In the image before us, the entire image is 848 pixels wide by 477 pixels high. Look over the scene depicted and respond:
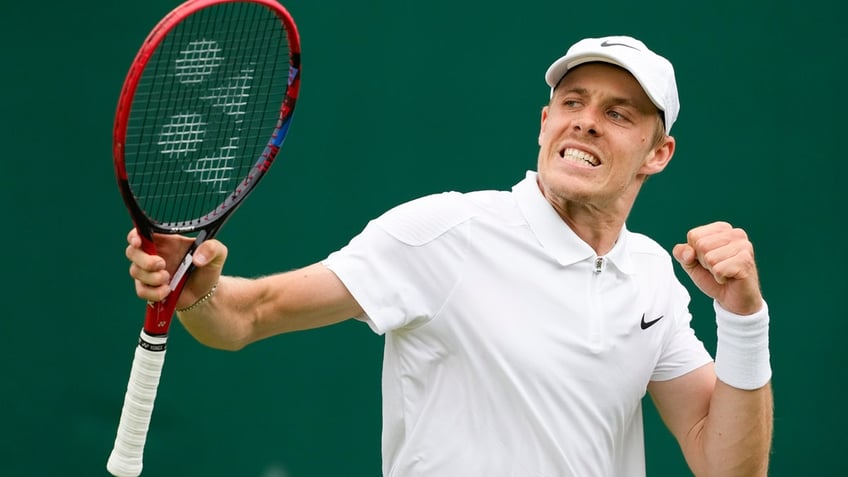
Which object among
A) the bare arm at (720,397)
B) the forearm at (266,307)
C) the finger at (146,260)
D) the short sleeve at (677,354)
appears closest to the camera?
the finger at (146,260)

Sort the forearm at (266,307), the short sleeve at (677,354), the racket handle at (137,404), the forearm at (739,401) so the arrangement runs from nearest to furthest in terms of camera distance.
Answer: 1. the racket handle at (137,404)
2. the forearm at (266,307)
3. the forearm at (739,401)
4. the short sleeve at (677,354)

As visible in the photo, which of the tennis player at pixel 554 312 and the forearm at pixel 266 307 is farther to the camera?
the tennis player at pixel 554 312

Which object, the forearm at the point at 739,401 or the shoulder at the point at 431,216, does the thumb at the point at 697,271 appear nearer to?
the forearm at the point at 739,401

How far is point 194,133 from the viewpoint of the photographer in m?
3.17

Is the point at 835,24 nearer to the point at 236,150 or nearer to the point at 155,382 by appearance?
the point at 236,150

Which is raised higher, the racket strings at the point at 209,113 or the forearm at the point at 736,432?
the racket strings at the point at 209,113

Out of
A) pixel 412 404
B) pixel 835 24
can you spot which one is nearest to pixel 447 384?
pixel 412 404

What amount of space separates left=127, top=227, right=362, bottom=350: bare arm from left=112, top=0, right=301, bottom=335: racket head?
4 centimetres

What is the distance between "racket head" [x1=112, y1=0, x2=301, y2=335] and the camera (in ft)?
8.60

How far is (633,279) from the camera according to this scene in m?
3.21

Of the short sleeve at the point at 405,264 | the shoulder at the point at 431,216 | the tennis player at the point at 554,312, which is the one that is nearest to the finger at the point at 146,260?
the tennis player at the point at 554,312

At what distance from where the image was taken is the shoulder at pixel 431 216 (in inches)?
117

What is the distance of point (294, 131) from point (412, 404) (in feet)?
5.36

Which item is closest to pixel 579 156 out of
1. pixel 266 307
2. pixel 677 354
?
pixel 677 354
